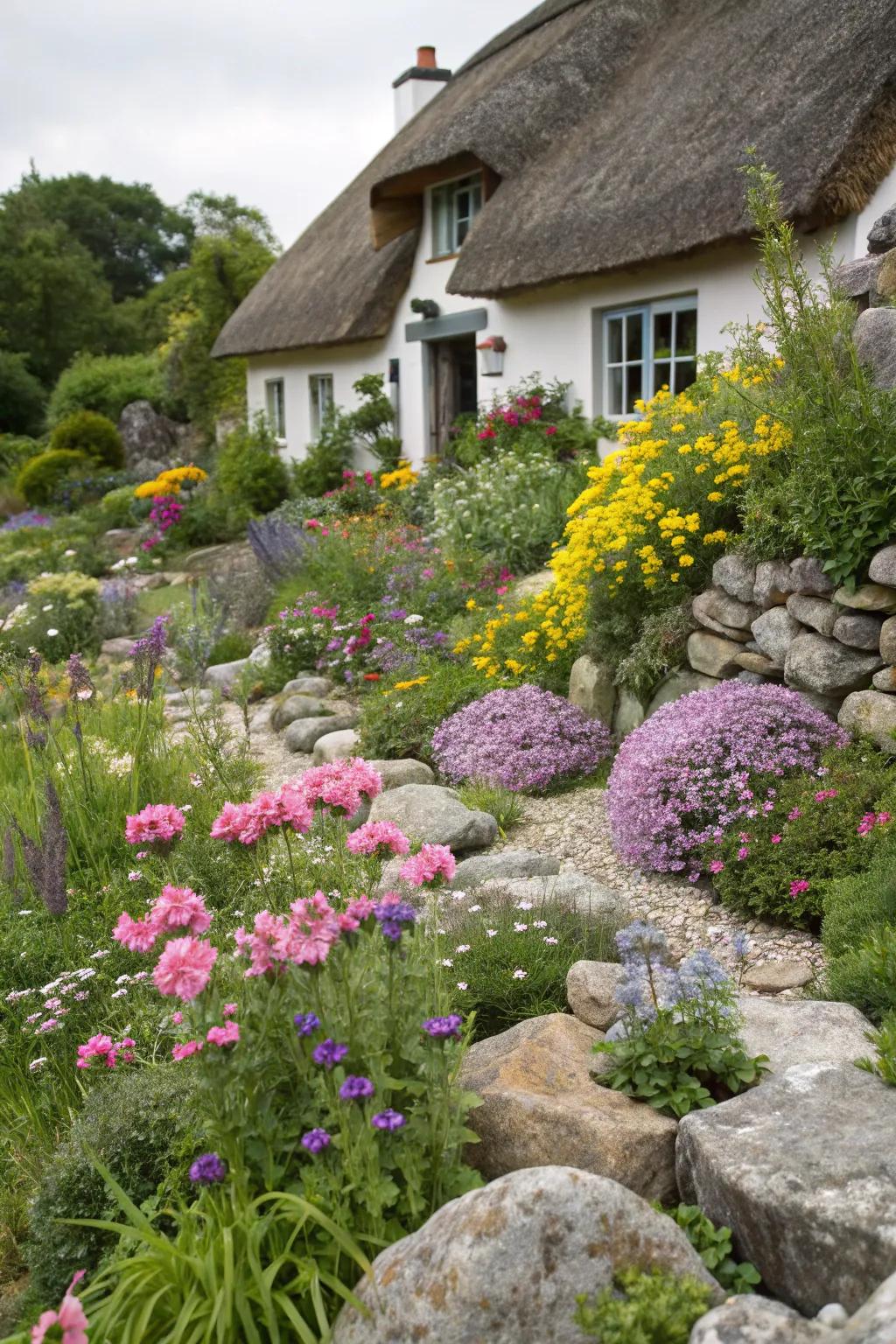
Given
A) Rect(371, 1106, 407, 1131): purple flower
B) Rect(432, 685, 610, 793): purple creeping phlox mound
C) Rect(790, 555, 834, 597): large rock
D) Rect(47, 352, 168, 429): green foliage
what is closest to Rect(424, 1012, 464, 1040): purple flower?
Rect(371, 1106, 407, 1131): purple flower

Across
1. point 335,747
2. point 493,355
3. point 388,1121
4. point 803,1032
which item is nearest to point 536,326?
point 493,355

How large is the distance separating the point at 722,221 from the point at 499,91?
4770mm

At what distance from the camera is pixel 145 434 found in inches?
944

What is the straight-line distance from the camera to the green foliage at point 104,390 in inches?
1026

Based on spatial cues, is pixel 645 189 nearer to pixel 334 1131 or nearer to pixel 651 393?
pixel 651 393

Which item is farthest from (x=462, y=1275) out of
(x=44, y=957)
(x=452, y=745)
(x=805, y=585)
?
(x=452, y=745)

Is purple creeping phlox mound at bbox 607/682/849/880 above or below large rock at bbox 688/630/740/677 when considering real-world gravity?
below

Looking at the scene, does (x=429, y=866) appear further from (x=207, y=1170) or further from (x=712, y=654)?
(x=712, y=654)

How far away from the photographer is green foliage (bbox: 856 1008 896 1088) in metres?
2.51

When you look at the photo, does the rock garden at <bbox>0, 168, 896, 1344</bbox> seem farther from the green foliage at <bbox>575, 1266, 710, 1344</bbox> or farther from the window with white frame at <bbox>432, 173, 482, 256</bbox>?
the window with white frame at <bbox>432, 173, 482, 256</bbox>

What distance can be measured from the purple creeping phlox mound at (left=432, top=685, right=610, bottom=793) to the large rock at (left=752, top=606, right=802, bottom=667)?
120 centimetres

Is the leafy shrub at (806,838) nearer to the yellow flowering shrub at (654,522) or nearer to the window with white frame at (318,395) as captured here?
the yellow flowering shrub at (654,522)

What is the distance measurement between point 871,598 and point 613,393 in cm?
687

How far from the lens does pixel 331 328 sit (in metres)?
14.9
